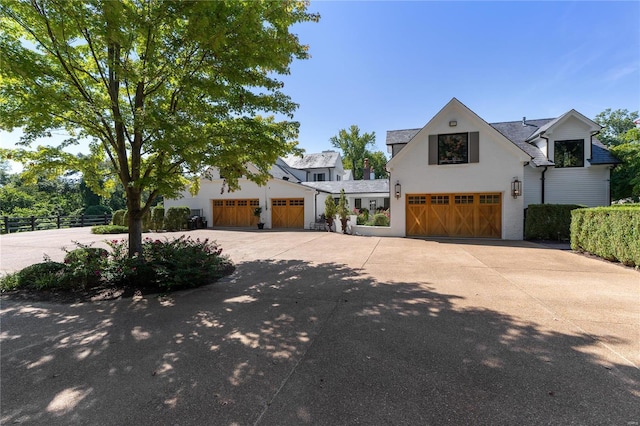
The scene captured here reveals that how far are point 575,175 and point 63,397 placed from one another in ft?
65.7

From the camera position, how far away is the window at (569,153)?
1437cm

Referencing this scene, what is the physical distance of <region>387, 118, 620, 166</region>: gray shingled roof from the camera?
47.0 feet

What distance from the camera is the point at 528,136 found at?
16.8 metres

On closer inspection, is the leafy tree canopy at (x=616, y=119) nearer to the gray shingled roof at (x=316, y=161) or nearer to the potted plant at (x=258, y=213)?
the gray shingled roof at (x=316, y=161)

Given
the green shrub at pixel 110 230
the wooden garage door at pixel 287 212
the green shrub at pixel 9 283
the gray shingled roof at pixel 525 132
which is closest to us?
the green shrub at pixel 9 283

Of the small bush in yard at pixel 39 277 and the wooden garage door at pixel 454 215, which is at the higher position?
the wooden garage door at pixel 454 215

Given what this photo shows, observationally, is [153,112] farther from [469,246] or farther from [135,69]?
[469,246]

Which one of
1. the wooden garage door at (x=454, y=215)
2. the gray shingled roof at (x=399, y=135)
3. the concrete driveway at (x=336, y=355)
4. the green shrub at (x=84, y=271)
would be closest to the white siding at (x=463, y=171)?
the wooden garage door at (x=454, y=215)

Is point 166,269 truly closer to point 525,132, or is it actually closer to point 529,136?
point 529,136

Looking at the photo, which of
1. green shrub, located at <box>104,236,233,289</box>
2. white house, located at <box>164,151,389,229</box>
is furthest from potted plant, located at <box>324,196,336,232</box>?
green shrub, located at <box>104,236,233,289</box>

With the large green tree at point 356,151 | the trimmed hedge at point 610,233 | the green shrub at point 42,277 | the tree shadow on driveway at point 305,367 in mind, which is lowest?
the tree shadow on driveway at point 305,367

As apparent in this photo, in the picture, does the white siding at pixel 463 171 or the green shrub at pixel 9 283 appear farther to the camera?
the white siding at pixel 463 171

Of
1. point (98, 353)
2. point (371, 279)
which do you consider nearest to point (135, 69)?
point (98, 353)

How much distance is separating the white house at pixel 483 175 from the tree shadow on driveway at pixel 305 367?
33.9 ft
